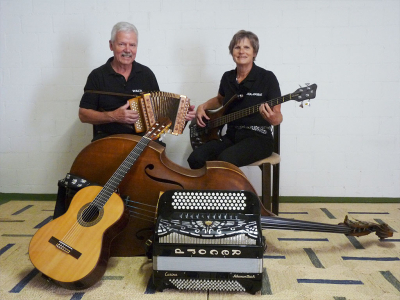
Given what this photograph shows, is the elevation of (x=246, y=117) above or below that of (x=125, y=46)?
below

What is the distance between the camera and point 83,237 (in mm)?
1906

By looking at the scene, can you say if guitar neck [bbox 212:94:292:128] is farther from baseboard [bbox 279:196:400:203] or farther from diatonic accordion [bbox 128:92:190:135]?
baseboard [bbox 279:196:400:203]

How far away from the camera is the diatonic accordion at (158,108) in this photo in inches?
90.7

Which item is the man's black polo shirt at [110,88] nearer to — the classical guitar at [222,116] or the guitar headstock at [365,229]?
the classical guitar at [222,116]

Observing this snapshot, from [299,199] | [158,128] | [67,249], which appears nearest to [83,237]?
[67,249]

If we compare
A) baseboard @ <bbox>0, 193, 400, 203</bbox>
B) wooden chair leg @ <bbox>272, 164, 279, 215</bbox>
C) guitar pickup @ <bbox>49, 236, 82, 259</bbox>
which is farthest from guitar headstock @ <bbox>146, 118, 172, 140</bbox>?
baseboard @ <bbox>0, 193, 400, 203</bbox>

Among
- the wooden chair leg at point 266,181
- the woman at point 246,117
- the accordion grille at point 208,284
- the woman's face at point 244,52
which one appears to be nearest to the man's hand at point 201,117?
the woman at point 246,117

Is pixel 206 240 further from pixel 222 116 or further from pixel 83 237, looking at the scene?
pixel 222 116

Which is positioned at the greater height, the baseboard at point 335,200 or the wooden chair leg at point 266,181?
the wooden chair leg at point 266,181

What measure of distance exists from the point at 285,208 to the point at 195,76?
1323 mm

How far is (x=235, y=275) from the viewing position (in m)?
1.83

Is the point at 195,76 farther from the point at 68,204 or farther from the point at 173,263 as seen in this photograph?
the point at 173,263

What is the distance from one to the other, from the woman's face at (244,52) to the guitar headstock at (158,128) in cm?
73

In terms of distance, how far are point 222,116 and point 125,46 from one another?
79 cm
